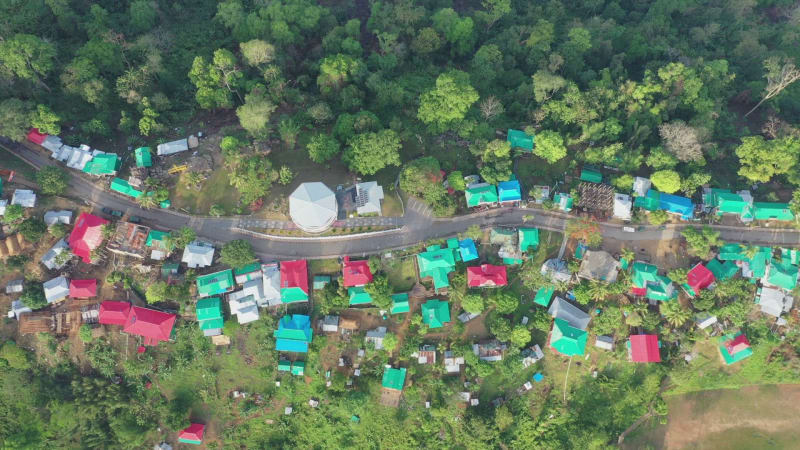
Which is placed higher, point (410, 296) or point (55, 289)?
point (55, 289)

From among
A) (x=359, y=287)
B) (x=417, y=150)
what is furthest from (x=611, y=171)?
(x=359, y=287)

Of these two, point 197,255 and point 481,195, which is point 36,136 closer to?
point 197,255

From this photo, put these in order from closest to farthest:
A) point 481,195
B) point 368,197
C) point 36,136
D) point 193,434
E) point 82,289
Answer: point 82,289
point 193,434
point 368,197
point 481,195
point 36,136

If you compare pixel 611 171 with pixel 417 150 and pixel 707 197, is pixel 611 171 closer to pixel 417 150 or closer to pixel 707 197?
pixel 707 197

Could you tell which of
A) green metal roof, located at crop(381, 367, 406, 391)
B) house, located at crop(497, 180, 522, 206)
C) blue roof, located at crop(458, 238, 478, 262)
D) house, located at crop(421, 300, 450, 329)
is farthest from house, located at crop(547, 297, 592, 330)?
green metal roof, located at crop(381, 367, 406, 391)

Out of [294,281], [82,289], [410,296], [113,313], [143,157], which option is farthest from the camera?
[143,157]

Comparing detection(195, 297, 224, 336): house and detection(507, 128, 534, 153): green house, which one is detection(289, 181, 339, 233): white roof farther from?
detection(507, 128, 534, 153): green house

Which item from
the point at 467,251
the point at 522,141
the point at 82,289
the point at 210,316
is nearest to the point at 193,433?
the point at 210,316
